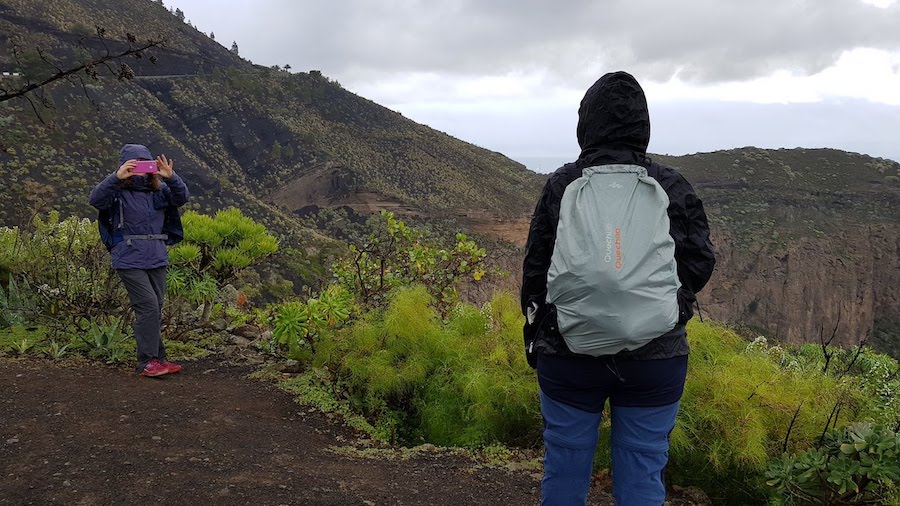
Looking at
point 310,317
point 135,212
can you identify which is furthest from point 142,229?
point 310,317

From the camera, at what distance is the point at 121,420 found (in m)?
3.60

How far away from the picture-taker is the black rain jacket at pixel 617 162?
2080 mm

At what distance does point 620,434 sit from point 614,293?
540 mm

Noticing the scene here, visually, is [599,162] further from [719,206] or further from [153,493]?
[719,206]

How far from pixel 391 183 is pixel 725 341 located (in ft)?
93.3

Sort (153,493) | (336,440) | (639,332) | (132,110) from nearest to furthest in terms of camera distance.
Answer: (639,332)
(153,493)
(336,440)
(132,110)

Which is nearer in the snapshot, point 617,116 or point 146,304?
point 617,116

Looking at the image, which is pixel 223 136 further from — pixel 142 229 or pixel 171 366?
pixel 142 229

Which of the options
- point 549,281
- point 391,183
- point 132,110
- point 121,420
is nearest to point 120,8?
point 132,110

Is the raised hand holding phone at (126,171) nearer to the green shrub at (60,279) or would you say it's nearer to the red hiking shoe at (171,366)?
the red hiking shoe at (171,366)

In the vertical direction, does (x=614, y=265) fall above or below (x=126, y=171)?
below

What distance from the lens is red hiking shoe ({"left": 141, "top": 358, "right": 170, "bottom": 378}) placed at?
452cm

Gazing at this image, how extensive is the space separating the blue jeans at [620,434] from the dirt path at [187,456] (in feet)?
3.65

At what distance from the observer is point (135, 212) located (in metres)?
4.31
